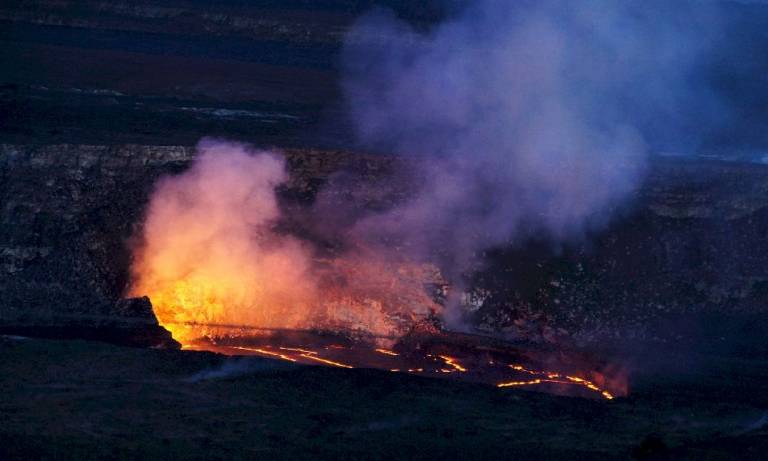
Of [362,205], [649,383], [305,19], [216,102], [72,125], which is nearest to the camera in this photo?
[649,383]

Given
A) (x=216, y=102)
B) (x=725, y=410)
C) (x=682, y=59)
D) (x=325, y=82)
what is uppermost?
(x=682, y=59)

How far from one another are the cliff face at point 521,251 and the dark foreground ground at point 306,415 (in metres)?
1.30

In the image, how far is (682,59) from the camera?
12852 millimetres

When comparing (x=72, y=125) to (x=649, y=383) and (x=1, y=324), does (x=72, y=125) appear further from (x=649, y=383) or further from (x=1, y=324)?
(x=649, y=383)

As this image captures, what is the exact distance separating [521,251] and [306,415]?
11.6 ft

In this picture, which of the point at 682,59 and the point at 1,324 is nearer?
the point at 1,324

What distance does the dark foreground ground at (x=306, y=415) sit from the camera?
4859 millimetres

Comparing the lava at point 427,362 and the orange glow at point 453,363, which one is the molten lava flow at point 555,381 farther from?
the orange glow at point 453,363

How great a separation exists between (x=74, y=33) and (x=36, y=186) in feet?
26.1

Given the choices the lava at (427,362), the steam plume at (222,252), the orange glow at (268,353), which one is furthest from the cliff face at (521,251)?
the orange glow at (268,353)

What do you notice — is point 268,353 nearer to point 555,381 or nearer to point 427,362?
point 427,362

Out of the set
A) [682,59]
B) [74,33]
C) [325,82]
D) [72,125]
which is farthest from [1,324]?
[682,59]

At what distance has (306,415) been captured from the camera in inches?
209

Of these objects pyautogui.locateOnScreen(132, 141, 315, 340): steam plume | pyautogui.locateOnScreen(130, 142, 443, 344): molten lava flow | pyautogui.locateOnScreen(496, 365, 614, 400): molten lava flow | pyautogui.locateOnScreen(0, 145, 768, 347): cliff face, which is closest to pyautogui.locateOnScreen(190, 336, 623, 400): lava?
pyautogui.locateOnScreen(496, 365, 614, 400): molten lava flow
